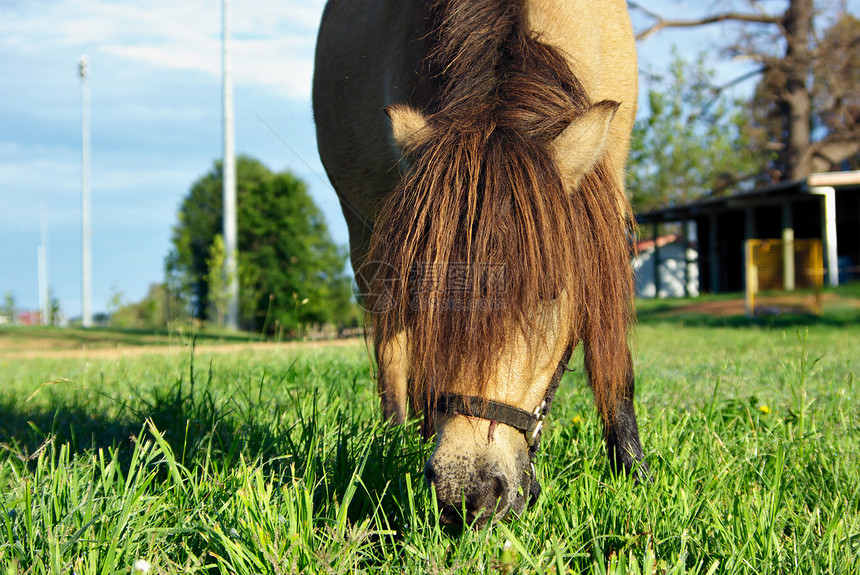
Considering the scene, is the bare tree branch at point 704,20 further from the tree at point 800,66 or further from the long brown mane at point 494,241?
the long brown mane at point 494,241

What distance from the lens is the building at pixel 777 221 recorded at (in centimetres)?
1912

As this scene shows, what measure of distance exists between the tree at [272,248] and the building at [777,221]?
43.5 feet

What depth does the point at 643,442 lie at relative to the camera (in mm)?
2697

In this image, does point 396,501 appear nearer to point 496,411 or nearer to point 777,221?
point 496,411

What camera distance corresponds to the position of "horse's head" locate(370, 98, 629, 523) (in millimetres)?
1729

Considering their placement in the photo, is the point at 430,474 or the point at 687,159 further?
the point at 687,159

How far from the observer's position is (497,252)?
1.73 meters

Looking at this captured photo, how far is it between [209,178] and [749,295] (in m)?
37.5

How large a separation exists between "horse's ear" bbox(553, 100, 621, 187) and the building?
1921cm

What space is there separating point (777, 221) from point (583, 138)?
26.5m

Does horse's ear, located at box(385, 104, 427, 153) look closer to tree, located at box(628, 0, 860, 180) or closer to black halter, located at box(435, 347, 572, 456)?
black halter, located at box(435, 347, 572, 456)

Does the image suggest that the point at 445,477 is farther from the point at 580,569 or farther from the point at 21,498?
the point at 21,498

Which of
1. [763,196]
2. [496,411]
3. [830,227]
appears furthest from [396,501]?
[763,196]

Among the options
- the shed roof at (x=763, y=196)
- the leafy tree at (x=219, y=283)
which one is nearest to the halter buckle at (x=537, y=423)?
the leafy tree at (x=219, y=283)
